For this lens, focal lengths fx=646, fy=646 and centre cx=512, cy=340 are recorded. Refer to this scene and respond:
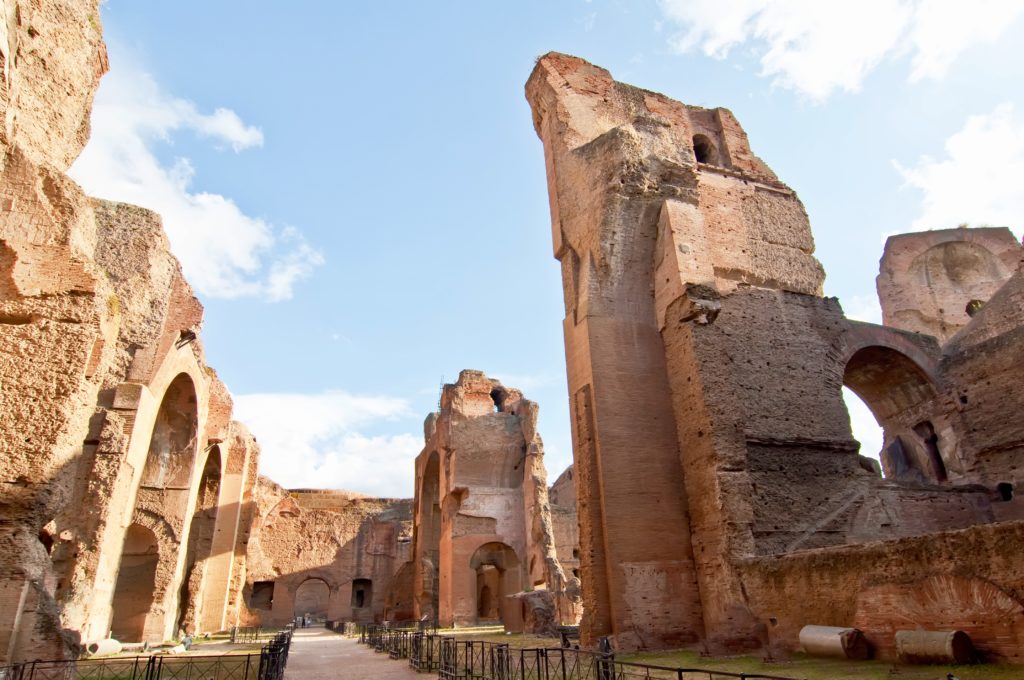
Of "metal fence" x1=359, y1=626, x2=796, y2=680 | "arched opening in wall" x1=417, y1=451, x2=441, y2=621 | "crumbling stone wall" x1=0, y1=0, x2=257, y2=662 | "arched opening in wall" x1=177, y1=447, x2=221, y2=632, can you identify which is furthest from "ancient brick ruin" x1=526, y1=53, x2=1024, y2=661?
"arched opening in wall" x1=417, y1=451, x2=441, y2=621

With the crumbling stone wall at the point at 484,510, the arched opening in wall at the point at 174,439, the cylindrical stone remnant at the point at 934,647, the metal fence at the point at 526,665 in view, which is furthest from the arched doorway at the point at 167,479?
the cylindrical stone remnant at the point at 934,647

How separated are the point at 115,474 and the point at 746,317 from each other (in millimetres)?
10374

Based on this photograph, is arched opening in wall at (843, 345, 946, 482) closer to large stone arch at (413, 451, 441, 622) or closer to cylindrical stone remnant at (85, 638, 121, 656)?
large stone arch at (413, 451, 441, 622)

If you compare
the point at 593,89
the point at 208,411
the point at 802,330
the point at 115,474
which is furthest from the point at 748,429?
the point at 208,411

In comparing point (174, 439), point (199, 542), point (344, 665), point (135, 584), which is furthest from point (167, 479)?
point (344, 665)

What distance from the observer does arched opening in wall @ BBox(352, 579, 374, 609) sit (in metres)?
27.6

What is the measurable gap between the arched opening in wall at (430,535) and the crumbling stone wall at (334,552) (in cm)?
271

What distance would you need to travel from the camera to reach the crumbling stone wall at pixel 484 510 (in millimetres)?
19422

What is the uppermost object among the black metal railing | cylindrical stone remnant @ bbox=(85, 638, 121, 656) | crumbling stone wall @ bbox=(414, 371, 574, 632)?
crumbling stone wall @ bbox=(414, 371, 574, 632)

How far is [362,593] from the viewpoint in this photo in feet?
92.6

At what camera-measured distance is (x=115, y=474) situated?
10.3 m

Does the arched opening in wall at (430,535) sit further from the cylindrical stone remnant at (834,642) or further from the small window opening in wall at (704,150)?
the cylindrical stone remnant at (834,642)

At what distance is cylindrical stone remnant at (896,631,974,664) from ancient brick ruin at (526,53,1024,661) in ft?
0.45

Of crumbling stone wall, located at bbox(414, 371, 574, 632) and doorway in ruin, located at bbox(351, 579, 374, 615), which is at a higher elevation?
crumbling stone wall, located at bbox(414, 371, 574, 632)
